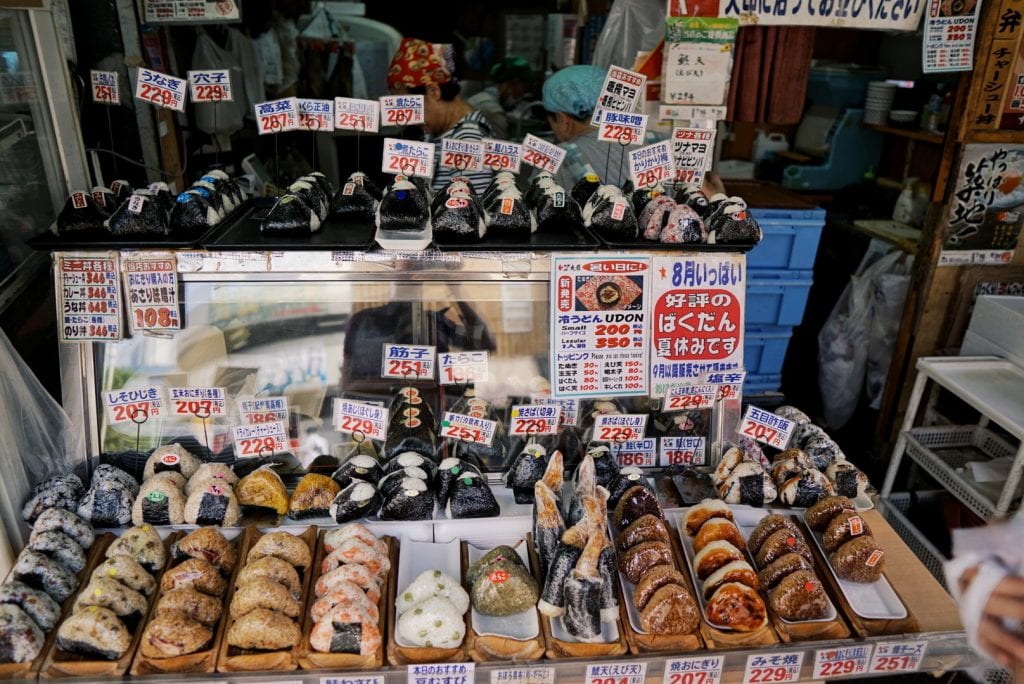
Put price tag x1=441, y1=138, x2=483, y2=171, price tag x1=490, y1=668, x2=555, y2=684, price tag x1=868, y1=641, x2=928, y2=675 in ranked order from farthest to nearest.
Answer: price tag x1=441, y1=138, x2=483, y2=171 → price tag x1=868, y1=641, x2=928, y2=675 → price tag x1=490, y1=668, x2=555, y2=684

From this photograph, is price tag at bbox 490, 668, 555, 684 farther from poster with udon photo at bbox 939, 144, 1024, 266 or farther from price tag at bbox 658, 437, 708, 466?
poster with udon photo at bbox 939, 144, 1024, 266

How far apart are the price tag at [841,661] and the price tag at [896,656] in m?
0.03

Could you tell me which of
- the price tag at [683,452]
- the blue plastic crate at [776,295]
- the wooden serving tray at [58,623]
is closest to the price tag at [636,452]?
the price tag at [683,452]

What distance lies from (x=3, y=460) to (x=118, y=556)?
50 cm

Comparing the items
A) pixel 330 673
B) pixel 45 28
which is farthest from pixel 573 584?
pixel 45 28

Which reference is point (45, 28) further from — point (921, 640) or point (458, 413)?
point (921, 640)

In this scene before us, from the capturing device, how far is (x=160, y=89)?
8.58 ft

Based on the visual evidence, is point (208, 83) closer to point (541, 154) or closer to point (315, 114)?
point (315, 114)

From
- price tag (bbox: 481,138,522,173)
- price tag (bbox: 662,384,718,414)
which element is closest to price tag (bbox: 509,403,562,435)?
price tag (bbox: 662,384,718,414)

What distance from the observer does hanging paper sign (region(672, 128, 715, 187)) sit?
135 inches

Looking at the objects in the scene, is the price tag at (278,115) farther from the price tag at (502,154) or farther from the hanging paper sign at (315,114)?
the price tag at (502,154)

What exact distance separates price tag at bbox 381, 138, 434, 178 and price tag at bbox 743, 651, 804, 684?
6.53ft

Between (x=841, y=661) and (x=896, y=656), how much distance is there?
18 cm

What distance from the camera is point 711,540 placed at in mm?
2338
